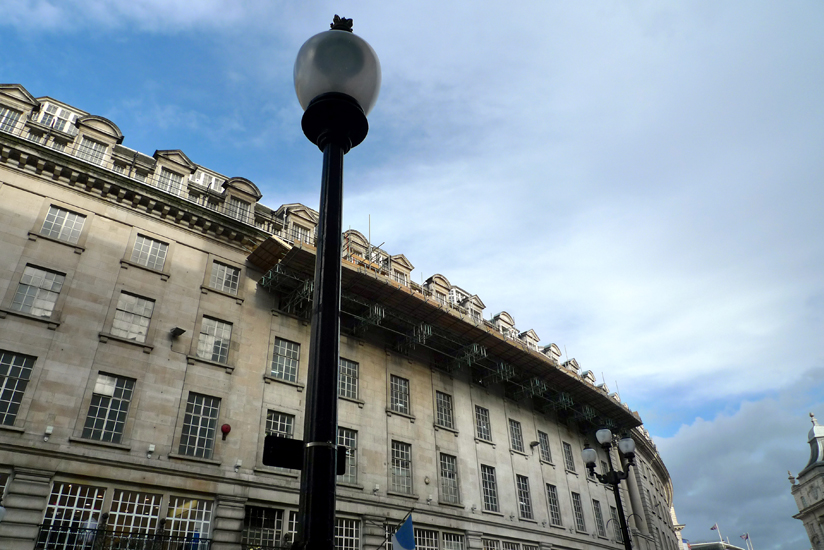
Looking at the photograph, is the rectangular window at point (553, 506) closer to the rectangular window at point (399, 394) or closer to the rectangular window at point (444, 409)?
the rectangular window at point (444, 409)

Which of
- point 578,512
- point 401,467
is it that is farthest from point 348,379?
point 578,512

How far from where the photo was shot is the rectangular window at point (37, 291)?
66.8 ft

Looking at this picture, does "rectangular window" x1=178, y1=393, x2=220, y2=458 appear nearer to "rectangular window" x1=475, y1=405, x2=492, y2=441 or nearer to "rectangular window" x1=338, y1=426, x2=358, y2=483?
"rectangular window" x1=338, y1=426, x2=358, y2=483

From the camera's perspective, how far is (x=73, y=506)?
18.4 meters

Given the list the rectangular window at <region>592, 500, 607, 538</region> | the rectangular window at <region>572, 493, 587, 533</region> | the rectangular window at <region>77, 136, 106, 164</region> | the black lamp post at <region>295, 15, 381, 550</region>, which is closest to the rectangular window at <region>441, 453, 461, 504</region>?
the rectangular window at <region>572, 493, 587, 533</region>

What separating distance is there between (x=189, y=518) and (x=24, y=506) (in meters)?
5.18

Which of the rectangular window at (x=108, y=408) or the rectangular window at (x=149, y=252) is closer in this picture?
the rectangular window at (x=108, y=408)

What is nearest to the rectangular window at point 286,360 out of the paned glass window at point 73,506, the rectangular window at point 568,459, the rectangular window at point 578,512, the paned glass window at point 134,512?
the paned glass window at point 134,512

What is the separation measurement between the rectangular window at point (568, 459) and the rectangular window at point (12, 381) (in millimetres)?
32576

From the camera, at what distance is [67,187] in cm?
2316

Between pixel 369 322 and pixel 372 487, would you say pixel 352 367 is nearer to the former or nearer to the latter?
pixel 369 322

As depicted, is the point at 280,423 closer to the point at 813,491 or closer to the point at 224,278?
the point at 224,278

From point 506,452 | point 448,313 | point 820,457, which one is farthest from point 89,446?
point 820,457

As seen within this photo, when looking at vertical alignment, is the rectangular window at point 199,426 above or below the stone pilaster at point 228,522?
above
